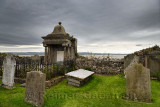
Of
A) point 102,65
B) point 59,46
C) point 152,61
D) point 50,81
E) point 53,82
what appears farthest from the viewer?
point 59,46

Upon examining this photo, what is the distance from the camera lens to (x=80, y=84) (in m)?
6.91

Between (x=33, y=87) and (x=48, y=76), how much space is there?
9.09 ft

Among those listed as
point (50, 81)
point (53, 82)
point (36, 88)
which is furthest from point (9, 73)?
point (36, 88)

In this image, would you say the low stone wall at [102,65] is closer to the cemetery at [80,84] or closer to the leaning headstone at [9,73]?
the cemetery at [80,84]

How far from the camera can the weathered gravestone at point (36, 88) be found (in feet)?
14.2

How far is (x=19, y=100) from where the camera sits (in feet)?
15.3

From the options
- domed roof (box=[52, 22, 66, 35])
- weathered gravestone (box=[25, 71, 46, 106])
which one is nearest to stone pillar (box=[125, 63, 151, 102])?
weathered gravestone (box=[25, 71, 46, 106])

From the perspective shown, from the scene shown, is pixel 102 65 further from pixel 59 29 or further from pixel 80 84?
pixel 59 29

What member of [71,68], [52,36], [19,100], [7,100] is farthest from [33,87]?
[52,36]

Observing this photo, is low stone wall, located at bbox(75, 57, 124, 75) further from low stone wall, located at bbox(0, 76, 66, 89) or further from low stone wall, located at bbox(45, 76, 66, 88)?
low stone wall, located at bbox(0, 76, 66, 89)

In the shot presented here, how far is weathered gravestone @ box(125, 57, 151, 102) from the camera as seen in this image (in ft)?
15.0

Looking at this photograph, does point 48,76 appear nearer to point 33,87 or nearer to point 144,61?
Answer: point 33,87

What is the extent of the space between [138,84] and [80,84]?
3.41 m

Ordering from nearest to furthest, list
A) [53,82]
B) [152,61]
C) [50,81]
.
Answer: [50,81]
[53,82]
[152,61]
